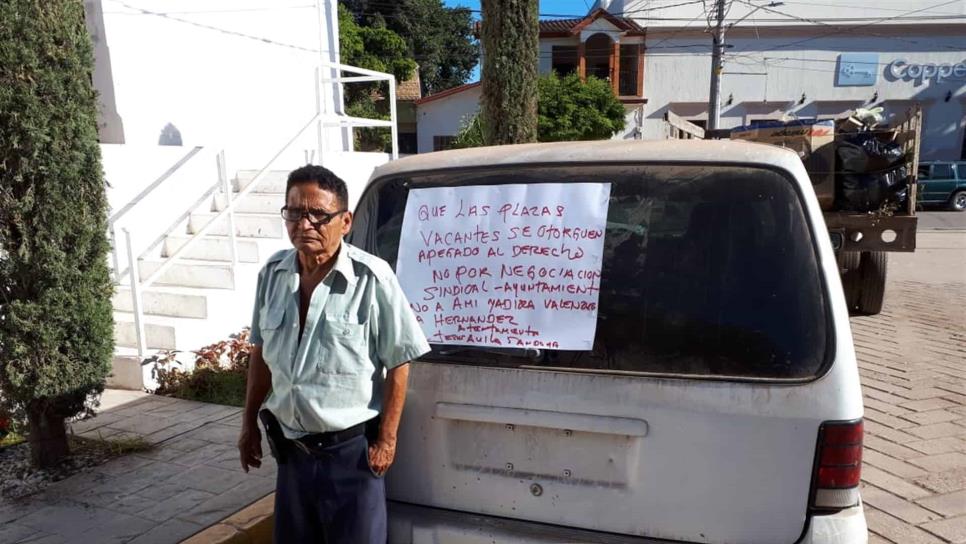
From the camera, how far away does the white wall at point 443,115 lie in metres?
29.6

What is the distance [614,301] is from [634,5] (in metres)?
29.4

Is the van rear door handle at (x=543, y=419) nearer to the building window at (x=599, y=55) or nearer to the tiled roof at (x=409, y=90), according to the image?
the building window at (x=599, y=55)

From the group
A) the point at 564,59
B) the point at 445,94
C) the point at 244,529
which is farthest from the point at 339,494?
the point at 564,59

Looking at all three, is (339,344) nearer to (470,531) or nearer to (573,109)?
(470,531)

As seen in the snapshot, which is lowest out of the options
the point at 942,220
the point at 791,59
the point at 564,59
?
the point at 942,220

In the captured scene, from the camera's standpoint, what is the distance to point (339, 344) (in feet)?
6.77

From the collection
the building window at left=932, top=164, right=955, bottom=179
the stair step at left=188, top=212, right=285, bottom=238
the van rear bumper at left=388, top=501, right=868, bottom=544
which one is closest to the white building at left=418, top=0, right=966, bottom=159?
the building window at left=932, top=164, right=955, bottom=179

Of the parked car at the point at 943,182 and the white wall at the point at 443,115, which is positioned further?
the white wall at the point at 443,115

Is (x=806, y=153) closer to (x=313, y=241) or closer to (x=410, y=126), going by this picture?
(x=313, y=241)

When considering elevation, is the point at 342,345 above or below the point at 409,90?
below

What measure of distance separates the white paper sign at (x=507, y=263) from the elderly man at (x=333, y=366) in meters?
0.17

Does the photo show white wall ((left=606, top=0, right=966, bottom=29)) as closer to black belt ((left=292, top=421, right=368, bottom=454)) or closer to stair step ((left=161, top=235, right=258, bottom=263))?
stair step ((left=161, top=235, right=258, bottom=263))

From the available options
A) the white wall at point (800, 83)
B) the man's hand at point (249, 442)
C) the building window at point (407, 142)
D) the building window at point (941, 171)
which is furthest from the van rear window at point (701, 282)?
the building window at point (407, 142)

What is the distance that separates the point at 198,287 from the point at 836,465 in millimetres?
5526
